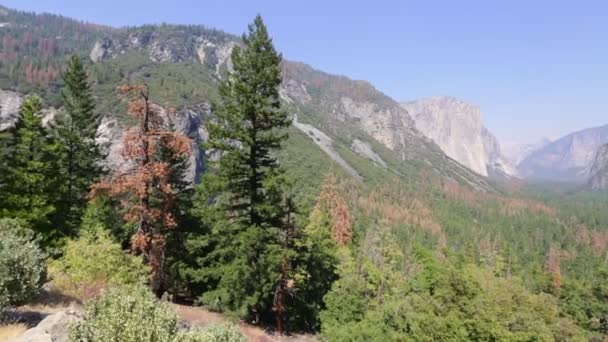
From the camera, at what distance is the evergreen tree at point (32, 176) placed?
25281 mm

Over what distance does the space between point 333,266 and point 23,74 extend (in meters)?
173

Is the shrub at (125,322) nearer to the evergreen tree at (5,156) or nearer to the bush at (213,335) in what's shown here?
the bush at (213,335)

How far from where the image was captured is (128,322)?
802 cm

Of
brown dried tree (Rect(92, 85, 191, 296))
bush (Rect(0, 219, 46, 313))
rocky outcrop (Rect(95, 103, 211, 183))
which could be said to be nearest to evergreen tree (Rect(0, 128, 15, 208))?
brown dried tree (Rect(92, 85, 191, 296))

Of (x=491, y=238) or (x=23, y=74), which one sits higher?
(x=23, y=74)

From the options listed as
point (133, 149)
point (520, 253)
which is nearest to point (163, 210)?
point (133, 149)

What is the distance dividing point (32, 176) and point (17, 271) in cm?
1434

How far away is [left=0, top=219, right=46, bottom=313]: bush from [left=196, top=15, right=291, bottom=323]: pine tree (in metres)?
9.94

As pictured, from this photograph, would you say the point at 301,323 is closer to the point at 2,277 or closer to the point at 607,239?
the point at 2,277

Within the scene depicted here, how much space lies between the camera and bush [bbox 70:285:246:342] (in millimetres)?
8000

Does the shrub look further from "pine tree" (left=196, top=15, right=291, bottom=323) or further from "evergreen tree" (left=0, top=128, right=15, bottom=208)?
"evergreen tree" (left=0, top=128, right=15, bottom=208)

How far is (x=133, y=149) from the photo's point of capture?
21.0m

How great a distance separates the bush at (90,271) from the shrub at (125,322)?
10.8 meters

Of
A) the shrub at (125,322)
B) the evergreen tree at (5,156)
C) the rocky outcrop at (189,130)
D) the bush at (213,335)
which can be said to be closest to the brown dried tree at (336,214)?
the evergreen tree at (5,156)
